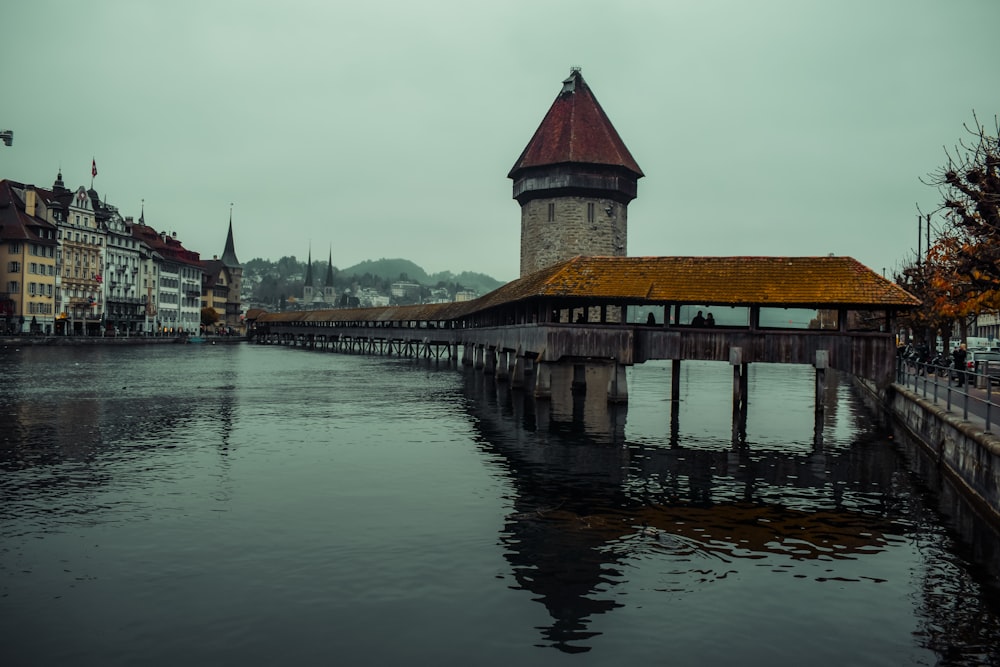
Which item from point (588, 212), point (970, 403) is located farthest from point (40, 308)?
point (970, 403)

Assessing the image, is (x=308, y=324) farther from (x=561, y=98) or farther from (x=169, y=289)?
(x=561, y=98)

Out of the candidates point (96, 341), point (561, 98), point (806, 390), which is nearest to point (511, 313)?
point (806, 390)

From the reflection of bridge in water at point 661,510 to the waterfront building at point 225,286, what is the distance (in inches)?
4384

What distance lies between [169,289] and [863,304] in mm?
98777

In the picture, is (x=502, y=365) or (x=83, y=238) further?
(x=83, y=238)

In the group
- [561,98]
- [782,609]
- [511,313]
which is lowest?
[782,609]

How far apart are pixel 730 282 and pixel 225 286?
387 feet

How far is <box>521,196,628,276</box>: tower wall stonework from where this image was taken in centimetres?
5198

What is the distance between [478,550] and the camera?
1055 centimetres

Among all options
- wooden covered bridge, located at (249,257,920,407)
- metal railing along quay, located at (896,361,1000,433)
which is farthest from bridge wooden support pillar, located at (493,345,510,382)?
metal railing along quay, located at (896,361,1000,433)

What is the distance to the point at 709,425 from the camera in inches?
969

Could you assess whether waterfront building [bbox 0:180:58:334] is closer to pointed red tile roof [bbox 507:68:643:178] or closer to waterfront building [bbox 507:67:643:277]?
pointed red tile roof [bbox 507:68:643:178]

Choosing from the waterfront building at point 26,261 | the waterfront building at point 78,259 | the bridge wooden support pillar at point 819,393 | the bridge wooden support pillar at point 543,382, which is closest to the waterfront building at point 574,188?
the bridge wooden support pillar at point 543,382

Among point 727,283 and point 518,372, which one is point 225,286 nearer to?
point 518,372
